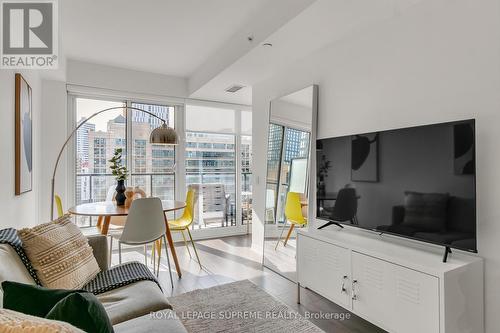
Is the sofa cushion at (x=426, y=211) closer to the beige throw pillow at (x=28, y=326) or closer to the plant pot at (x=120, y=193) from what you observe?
the beige throw pillow at (x=28, y=326)

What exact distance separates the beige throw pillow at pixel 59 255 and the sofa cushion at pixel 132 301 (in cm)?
22

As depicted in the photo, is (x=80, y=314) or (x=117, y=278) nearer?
(x=80, y=314)

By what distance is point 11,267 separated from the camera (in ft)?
4.67

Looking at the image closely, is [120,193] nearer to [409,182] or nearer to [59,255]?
[59,255]

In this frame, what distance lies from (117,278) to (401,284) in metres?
1.81

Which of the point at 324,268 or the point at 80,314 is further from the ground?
the point at 80,314

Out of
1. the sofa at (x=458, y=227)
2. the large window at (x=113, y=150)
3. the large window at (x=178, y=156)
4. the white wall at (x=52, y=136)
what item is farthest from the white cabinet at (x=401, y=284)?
the white wall at (x=52, y=136)

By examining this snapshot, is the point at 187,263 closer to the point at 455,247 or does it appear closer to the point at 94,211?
the point at 94,211

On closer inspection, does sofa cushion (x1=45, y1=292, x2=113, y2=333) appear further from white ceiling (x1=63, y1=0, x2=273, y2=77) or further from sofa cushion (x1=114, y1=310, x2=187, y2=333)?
white ceiling (x1=63, y1=0, x2=273, y2=77)

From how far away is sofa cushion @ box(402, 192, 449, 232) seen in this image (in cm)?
186

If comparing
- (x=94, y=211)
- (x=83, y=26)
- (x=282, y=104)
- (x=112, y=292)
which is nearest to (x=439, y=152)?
(x=282, y=104)

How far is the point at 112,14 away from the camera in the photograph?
2.84 meters

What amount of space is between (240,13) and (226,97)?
2184 millimetres

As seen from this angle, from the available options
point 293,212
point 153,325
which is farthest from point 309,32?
point 153,325
